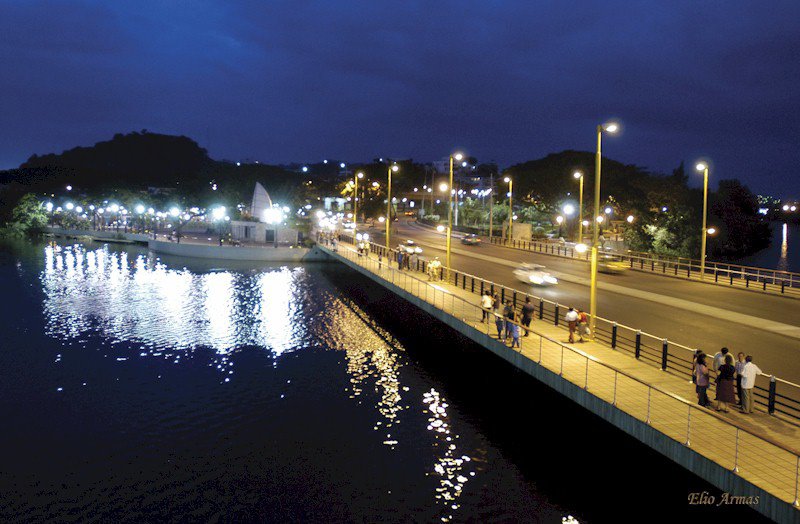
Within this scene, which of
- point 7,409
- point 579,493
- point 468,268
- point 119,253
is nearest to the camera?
point 579,493

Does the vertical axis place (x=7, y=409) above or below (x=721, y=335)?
below

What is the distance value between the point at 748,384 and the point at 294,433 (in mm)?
13517

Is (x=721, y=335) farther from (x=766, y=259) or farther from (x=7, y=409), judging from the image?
(x=766, y=259)

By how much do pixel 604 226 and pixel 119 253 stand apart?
77.0 metres

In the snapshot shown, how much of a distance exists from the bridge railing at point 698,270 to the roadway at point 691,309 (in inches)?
67.5

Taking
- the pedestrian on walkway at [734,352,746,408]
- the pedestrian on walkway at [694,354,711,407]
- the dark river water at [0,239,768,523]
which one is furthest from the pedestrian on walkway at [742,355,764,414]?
the dark river water at [0,239,768,523]

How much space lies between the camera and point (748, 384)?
14.9 meters

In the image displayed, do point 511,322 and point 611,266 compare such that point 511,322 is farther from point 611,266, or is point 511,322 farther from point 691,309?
point 611,266

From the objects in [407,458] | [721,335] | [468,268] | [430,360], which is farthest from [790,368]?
[468,268]

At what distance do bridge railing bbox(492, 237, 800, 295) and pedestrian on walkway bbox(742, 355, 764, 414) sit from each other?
26648mm

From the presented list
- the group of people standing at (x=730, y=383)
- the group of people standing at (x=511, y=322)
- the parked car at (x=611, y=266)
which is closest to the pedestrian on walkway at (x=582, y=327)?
the group of people standing at (x=511, y=322)

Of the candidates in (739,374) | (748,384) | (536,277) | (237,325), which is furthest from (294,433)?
(536,277)

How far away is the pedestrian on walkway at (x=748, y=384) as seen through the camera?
1484 cm

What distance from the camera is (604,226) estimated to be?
106m
